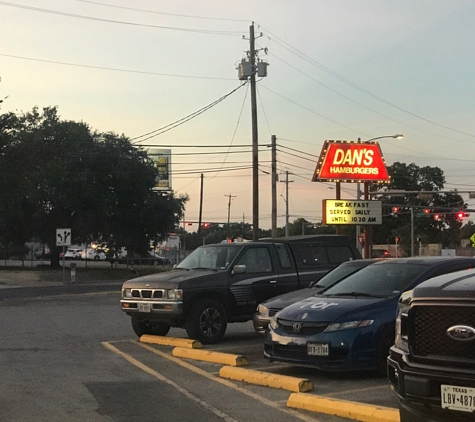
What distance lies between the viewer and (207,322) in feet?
47.3

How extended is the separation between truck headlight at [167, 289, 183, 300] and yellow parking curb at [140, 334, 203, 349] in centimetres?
74

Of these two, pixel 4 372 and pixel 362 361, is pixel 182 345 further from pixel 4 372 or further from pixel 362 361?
pixel 362 361

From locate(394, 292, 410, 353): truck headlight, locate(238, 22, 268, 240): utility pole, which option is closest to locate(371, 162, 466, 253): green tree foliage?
locate(238, 22, 268, 240): utility pole

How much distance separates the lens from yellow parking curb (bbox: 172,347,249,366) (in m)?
11.3

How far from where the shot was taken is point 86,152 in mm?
52406

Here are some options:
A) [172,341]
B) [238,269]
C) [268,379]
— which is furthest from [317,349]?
[238,269]

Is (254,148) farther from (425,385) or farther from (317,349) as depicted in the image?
(425,385)

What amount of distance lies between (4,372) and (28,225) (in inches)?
1680

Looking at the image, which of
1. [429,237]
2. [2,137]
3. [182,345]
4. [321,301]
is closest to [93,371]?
[182,345]

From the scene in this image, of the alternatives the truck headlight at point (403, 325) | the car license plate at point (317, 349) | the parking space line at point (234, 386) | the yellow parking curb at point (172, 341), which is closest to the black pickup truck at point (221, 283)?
the yellow parking curb at point (172, 341)

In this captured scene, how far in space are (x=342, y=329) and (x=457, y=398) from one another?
442cm

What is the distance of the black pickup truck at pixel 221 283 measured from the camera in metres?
14.2

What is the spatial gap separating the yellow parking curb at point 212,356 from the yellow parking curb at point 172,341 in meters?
0.45

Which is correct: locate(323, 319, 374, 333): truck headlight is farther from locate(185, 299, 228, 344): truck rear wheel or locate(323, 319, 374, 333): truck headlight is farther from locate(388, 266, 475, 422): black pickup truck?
locate(185, 299, 228, 344): truck rear wheel
